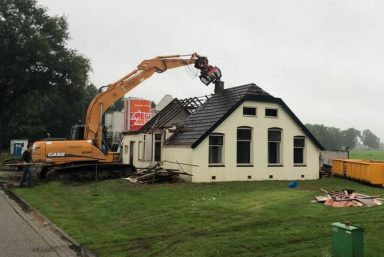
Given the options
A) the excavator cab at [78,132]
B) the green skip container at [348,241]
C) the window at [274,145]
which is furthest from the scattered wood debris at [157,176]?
the green skip container at [348,241]

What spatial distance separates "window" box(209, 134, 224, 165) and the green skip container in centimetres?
1627

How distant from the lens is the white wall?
76.3 ft

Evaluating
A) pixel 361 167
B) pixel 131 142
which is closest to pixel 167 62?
pixel 131 142

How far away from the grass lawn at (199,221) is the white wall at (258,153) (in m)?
4.52

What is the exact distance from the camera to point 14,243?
9195 millimetres

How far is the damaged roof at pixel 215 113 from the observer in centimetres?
2359

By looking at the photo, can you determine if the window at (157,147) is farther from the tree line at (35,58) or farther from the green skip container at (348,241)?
the green skip container at (348,241)

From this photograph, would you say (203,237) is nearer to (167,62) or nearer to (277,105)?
(277,105)

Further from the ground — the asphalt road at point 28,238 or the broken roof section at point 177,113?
the broken roof section at point 177,113

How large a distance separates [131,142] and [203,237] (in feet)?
72.7

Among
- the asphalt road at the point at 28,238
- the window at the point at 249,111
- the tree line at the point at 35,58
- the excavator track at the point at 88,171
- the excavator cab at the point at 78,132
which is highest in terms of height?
the tree line at the point at 35,58

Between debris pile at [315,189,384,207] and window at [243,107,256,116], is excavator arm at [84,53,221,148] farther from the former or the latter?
debris pile at [315,189,384,207]

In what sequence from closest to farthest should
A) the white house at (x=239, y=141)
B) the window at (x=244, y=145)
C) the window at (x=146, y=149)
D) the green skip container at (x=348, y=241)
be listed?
the green skip container at (x=348, y=241) < the white house at (x=239, y=141) < the window at (x=244, y=145) < the window at (x=146, y=149)

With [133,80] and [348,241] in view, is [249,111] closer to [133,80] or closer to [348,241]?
[133,80]
